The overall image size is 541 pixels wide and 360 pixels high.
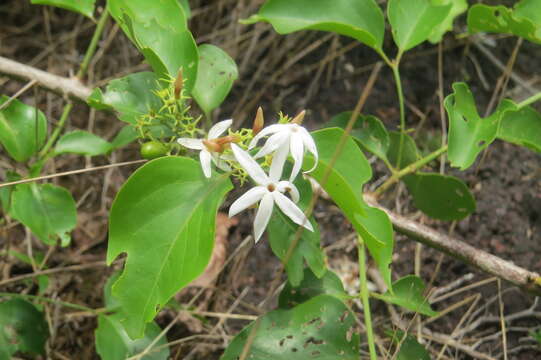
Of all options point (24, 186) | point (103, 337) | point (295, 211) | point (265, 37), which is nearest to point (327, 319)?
point (295, 211)

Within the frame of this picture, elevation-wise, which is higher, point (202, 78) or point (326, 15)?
point (326, 15)

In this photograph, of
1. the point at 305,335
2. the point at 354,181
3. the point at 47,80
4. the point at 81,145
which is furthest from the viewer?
the point at 47,80

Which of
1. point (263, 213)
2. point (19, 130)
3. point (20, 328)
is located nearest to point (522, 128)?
point (263, 213)

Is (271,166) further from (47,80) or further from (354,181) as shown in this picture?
(47,80)

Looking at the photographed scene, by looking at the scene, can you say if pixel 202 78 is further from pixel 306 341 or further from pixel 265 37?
pixel 265 37

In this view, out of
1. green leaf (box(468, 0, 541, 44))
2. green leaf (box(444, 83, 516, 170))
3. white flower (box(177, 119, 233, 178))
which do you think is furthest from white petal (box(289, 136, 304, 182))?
green leaf (box(468, 0, 541, 44))

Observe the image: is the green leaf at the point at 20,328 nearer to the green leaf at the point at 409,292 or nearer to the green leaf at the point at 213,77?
the green leaf at the point at 213,77

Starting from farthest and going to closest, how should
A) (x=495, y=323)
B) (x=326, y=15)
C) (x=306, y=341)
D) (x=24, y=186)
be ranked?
(x=495, y=323) < (x=24, y=186) < (x=326, y=15) < (x=306, y=341)

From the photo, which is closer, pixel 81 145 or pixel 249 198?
pixel 249 198
